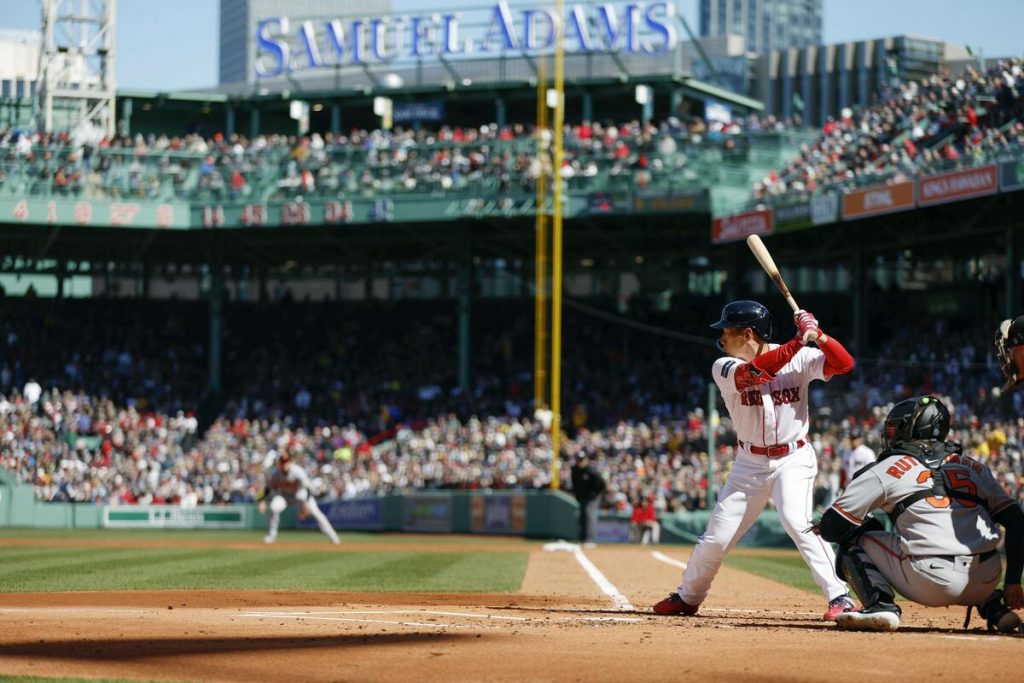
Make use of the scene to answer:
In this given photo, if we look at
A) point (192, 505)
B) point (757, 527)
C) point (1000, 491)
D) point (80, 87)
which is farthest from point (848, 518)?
point (80, 87)

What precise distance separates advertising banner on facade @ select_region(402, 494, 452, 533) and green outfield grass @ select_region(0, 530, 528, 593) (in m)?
6.38

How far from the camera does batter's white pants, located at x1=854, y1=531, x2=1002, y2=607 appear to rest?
6.77m

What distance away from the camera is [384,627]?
753cm

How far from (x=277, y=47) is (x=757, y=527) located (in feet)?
85.5

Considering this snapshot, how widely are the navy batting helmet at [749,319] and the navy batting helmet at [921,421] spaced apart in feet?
3.54

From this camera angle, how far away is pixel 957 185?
80.7 feet

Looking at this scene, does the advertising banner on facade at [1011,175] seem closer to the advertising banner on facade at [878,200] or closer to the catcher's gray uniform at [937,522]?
the advertising banner on facade at [878,200]

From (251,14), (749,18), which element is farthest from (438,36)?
(749,18)

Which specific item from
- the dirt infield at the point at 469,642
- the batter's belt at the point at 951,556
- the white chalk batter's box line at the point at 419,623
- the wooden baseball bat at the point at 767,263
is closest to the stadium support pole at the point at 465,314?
the dirt infield at the point at 469,642

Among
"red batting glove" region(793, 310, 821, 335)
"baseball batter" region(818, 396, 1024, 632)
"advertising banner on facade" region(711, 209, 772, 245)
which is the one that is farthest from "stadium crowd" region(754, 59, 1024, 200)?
"baseball batter" region(818, 396, 1024, 632)

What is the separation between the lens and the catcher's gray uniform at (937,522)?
22.2ft

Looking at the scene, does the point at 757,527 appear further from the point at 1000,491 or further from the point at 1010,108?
the point at 1000,491

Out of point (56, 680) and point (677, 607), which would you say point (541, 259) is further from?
point (56, 680)

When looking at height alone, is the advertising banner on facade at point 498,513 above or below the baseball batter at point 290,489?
below
